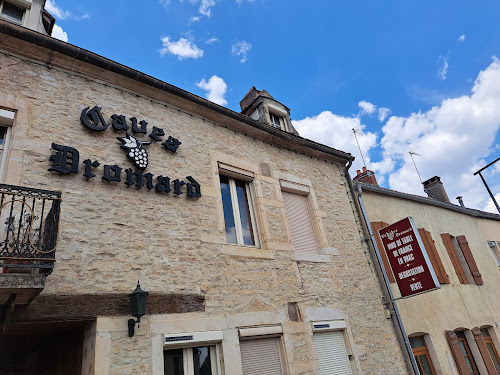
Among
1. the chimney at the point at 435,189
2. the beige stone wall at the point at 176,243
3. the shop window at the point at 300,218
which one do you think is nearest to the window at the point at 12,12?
the beige stone wall at the point at 176,243

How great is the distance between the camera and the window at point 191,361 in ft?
14.8

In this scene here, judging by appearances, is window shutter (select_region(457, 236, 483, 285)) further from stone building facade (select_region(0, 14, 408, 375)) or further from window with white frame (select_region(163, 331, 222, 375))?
window with white frame (select_region(163, 331, 222, 375))

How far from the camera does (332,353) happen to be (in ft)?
20.4

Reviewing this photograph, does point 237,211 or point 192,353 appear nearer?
point 192,353

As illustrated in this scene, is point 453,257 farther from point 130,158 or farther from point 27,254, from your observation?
point 27,254

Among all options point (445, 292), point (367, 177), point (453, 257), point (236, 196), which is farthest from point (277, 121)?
point (453, 257)

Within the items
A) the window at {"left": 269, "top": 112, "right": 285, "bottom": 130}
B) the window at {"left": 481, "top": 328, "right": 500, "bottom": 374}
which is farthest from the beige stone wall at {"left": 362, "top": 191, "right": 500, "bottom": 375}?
the window at {"left": 269, "top": 112, "right": 285, "bottom": 130}

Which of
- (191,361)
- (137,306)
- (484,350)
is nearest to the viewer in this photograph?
(137,306)

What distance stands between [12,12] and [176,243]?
15.3 ft

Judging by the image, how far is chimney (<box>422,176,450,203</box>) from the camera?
14798 millimetres

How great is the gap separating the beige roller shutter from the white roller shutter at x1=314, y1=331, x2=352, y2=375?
5.22 ft

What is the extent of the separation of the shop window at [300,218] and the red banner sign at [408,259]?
5.73ft

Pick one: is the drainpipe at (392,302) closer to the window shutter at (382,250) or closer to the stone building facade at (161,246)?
the stone building facade at (161,246)

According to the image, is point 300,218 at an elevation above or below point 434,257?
above
